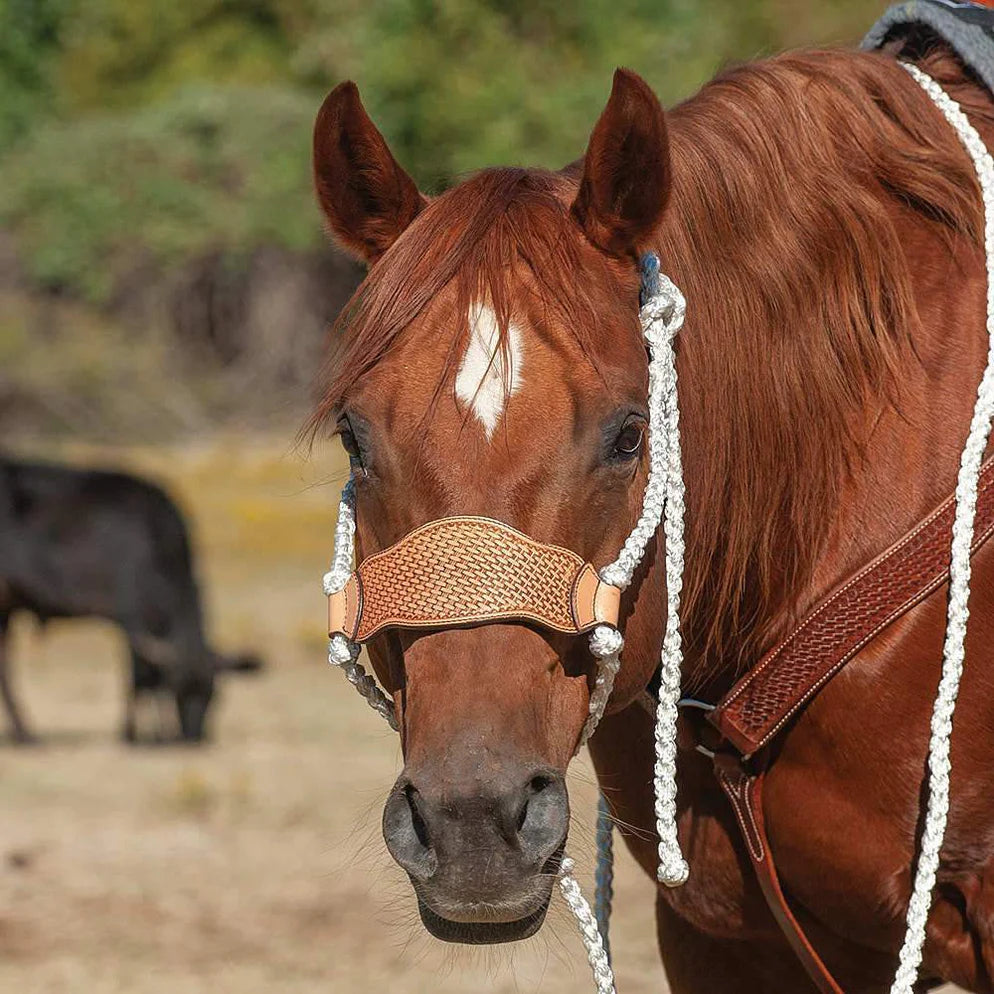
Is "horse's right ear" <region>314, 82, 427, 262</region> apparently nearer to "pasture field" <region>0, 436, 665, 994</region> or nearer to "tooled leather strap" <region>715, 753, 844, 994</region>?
"pasture field" <region>0, 436, 665, 994</region>

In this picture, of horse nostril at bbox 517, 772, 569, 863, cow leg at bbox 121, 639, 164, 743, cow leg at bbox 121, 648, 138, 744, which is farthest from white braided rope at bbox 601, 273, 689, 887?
cow leg at bbox 121, 639, 164, 743

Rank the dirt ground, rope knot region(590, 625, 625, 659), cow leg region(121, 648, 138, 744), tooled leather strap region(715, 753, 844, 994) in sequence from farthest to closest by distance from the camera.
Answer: cow leg region(121, 648, 138, 744)
the dirt ground
tooled leather strap region(715, 753, 844, 994)
rope knot region(590, 625, 625, 659)

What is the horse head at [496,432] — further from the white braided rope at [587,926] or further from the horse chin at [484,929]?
the white braided rope at [587,926]

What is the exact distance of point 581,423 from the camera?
2.02 meters

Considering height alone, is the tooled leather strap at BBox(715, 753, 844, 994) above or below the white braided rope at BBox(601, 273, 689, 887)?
below

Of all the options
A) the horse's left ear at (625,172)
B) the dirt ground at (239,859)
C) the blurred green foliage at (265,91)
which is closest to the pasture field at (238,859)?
the dirt ground at (239,859)

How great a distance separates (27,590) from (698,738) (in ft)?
31.7

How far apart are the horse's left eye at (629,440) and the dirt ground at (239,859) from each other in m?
0.51

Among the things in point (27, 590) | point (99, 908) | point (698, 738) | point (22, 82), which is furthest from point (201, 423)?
point (698, 738)

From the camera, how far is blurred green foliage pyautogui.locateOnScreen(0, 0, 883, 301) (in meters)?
17.1

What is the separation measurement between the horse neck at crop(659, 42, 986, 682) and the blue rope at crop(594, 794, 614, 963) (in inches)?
18.9

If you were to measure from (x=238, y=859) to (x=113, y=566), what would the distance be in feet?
16.7

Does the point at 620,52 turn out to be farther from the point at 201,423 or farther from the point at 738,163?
the point at 738,163

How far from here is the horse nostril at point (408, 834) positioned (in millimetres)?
1896
